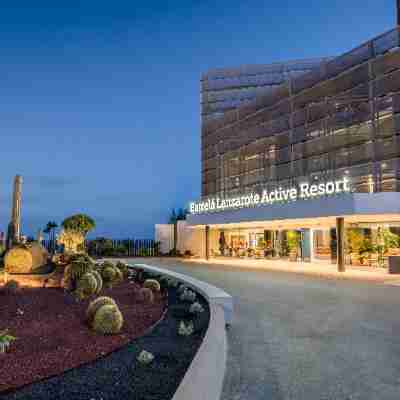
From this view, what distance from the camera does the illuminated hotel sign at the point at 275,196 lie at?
22.1 metres

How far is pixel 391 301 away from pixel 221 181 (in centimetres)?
3368

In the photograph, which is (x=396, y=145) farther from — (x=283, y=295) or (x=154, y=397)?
(x=154, y=397)

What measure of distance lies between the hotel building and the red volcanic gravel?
589 inches

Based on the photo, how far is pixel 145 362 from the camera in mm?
5449

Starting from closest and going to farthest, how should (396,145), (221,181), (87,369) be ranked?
(87,369) → (396,145) → (221,181)

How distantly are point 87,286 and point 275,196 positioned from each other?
1781 cm

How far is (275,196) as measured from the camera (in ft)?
86.3

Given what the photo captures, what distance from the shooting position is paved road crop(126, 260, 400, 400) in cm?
506

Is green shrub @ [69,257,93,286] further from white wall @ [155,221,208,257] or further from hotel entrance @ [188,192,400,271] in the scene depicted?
white wall @ [155,221,208,257]

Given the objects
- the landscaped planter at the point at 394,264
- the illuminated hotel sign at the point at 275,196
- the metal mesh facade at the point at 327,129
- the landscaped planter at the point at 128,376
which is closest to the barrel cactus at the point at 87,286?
the landscaped planter at the point at 128,376

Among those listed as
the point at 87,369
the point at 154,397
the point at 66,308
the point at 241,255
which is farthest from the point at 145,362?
the point at 241,255

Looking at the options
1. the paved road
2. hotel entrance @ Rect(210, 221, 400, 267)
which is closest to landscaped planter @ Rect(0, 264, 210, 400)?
the paved road

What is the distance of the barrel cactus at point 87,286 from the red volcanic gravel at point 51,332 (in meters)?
0.30

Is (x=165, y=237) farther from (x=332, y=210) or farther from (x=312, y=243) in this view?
(x=332, y=210)
